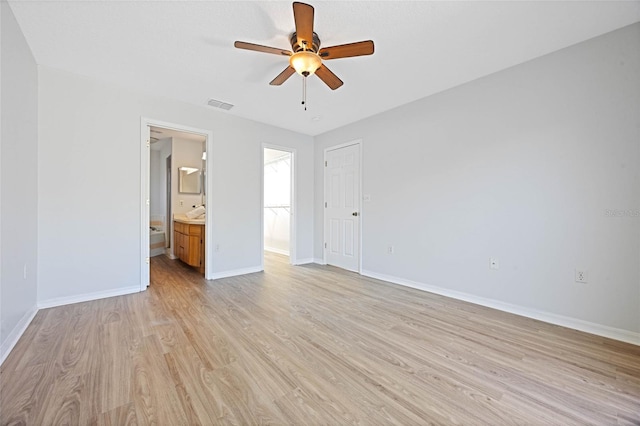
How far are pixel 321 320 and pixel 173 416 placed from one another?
52.1 inches

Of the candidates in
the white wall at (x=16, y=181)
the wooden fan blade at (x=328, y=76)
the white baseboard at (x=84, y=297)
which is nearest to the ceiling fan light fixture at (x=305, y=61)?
the wooden fan blade at (x=328, y=76)

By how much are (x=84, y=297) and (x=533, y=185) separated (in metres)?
4.71

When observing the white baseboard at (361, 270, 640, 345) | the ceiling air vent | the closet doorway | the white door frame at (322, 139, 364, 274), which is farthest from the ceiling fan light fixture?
the closet doorway

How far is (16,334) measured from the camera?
77.0 inches

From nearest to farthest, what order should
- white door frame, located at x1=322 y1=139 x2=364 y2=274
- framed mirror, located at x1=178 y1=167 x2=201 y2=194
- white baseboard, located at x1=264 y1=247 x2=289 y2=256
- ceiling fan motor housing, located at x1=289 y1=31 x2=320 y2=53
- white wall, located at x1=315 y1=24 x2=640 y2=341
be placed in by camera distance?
1. ceiling fan motor housing, located at x1=289 y1=31 x2=320 y2=53
2. white wall, located at x1=315 y1=24 x2=640 y2=341
3. white door frame, located at x1=322 y1=139 x2=364 y2=274
4. framed mirror, located at x1=178 y1=167 x2=201 y2=194
5. white baseboard, located at x1=264 y1=247 x2=289 y2=256

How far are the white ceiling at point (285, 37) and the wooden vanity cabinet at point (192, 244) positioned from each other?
1.97 m

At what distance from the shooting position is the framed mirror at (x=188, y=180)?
514cm

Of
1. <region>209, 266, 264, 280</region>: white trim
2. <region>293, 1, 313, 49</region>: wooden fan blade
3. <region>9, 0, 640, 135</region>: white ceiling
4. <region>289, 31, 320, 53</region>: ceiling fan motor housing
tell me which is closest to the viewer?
<region>293, 1, 313, 49</region>: wooden fan blade

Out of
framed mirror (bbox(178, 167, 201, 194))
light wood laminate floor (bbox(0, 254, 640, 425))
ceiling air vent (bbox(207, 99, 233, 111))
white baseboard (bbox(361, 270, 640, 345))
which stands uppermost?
ceiling air vent (bbox(207, 99, 233, 111))

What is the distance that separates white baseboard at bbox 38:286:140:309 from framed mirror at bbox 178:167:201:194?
8.25 feet

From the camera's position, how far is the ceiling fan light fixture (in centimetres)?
196

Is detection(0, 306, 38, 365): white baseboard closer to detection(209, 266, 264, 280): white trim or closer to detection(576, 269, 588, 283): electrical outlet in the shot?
detection(209, 266, 264, 280): white trim

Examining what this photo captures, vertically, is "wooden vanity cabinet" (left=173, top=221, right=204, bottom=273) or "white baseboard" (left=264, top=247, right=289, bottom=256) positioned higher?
"wooden vanity cabinet" (left=173, top=221, right=204, bottom=273)

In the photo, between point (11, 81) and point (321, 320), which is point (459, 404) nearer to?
point (321, 320)
